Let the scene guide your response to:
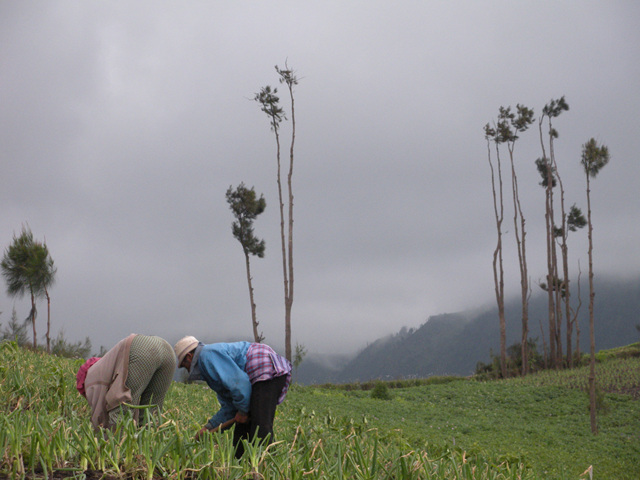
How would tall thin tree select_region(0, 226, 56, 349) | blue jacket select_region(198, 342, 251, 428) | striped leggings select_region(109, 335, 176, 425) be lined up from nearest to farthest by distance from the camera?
blue jacket select_region(198, 342, 251, 428)
striped leggings select_region(109, 335, 176, 425)
tall thin tree select_region(0, 226, 56, 349)

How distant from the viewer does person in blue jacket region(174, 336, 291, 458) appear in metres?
3.37

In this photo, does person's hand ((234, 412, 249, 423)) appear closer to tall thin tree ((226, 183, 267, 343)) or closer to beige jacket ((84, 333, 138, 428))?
beige jacket ((84, 333, 138, 428))

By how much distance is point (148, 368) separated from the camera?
12.7ft

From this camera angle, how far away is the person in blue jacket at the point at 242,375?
133 inches

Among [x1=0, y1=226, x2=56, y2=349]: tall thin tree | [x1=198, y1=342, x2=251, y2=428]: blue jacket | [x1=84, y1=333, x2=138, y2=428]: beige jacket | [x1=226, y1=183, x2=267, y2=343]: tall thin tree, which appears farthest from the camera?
[x1=226, y1=183, x2=267, y2=343]: tall thin tree

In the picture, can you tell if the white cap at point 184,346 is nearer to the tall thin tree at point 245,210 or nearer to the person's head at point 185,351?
the person's head at point 185,351

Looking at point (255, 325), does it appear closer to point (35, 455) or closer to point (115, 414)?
point (115, 414)

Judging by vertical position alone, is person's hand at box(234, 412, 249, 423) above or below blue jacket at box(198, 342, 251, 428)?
below

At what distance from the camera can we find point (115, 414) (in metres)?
3.69

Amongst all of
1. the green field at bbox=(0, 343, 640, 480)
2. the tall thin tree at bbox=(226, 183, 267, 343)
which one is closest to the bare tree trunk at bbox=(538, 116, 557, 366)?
the green field at bbox=(0, 343, 640, 480)

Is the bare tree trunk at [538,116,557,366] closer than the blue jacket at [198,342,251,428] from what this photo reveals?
No

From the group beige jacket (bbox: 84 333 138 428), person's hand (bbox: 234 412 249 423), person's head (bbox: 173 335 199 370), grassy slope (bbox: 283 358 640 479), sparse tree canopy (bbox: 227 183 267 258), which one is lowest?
grassy slope (bbox: 283 358 640 479)

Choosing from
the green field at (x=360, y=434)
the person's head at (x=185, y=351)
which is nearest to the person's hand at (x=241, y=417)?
the green field at (x=360, y=434)

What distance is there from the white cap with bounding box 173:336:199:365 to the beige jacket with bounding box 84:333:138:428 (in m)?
0.48
